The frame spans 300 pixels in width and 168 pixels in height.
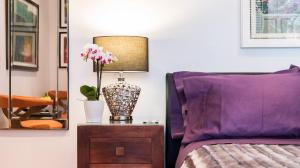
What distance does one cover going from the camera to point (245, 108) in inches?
86.2

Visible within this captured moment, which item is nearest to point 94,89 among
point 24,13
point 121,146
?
point 121,146

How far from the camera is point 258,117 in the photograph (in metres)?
2.18

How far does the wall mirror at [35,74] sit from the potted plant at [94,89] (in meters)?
0.36

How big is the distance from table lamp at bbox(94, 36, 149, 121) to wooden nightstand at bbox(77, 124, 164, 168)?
207 mm

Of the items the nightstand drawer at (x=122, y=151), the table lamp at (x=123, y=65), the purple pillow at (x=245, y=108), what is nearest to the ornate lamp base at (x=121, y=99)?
the table lamp at (x=123, y=65)

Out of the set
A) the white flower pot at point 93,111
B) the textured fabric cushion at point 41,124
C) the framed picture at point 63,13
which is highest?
the framed picture at point 63,13

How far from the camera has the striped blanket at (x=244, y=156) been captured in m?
1.47

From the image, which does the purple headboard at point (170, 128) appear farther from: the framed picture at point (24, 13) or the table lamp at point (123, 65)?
the framed picture at point (24, 13)

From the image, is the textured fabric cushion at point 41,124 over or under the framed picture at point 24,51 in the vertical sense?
under

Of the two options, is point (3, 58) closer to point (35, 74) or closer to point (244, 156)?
point (35, 74)

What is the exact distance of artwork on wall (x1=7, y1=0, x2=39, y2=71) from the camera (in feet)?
9.46

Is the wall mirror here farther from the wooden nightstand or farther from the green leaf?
the wooden nightstand

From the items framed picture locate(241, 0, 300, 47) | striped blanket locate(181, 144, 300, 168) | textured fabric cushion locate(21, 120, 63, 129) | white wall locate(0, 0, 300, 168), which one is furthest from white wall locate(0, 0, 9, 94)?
framed picture locate(241, 0, 300, 47)

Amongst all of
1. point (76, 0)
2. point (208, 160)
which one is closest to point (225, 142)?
point (208, 160)
